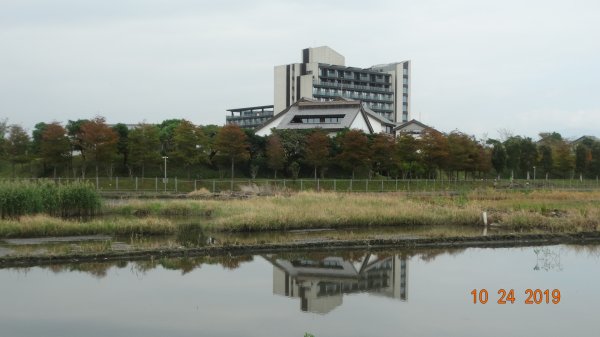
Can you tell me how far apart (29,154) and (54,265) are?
35.2 metres

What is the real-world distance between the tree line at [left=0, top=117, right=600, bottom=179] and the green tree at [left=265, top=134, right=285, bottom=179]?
9cm

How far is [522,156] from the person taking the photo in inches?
2403

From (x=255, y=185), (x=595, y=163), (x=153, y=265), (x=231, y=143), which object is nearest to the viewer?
(x=153, y=265)

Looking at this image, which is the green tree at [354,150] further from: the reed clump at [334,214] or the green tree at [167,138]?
the reed clump at [334,214]

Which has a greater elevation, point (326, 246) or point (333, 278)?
point (326, 246)

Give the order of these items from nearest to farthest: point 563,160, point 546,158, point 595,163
A: point 546,158 → point 563,160 → point 595,163

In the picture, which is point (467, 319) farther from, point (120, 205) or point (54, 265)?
point (120, 205)

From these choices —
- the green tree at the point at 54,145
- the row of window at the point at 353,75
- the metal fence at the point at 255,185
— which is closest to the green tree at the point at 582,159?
the metal fence at the point at 255,185

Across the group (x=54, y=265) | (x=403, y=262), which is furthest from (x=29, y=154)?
(x=403, y=262)

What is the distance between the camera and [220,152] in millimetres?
46844

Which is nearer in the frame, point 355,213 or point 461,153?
point 355,213

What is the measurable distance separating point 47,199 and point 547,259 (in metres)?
18.4

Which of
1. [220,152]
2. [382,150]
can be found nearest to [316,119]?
[382,150]

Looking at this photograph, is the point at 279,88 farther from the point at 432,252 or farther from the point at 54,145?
the point at 432,252
